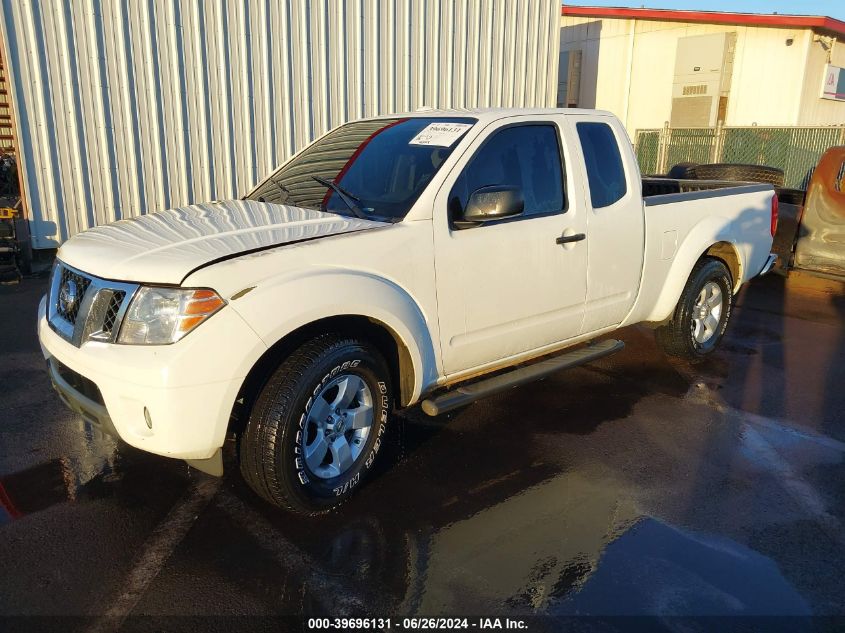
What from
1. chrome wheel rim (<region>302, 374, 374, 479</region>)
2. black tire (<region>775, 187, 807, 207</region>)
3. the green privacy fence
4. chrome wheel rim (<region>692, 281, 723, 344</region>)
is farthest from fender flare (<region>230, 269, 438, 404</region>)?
the green privacy fence

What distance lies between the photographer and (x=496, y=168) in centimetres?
381

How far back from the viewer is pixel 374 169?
12.6 ft

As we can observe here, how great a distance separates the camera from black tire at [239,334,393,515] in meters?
2.89

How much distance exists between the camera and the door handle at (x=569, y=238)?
395cm

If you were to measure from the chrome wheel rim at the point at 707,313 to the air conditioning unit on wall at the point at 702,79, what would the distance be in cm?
1565

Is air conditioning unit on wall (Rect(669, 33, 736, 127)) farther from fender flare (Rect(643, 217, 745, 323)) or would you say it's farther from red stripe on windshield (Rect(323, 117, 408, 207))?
red stripe on windshield (Rect(323, 117, 408, 207))

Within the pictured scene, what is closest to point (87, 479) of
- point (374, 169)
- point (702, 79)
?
point (374, 169)

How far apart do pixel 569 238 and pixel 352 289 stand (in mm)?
1588

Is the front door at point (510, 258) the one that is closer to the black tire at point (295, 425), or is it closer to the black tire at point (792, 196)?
the black tire at point (295, 425)

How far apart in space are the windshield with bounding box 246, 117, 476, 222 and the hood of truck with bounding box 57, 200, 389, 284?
0.56ft

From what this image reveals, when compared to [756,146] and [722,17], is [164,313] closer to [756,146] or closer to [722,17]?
[756,146]

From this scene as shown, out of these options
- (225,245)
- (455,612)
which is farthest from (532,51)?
(455,612)

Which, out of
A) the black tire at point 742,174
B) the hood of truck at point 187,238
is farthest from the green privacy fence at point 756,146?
the hood of truck at point 187,238

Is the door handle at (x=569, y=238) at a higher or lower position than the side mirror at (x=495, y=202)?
lower
